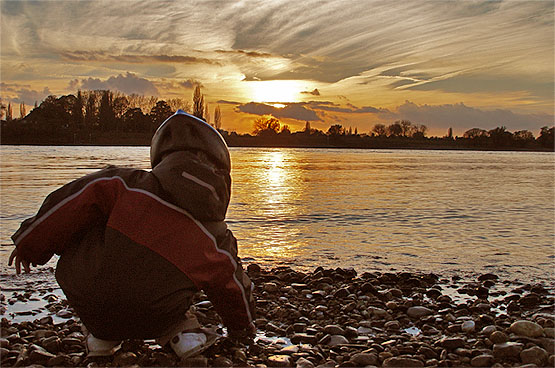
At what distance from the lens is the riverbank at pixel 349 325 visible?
3.57m

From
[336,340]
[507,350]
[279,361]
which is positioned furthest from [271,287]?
[507,350]

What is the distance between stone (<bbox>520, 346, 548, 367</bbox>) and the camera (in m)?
3.56

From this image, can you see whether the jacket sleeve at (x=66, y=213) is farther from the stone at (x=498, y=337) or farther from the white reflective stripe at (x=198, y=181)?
the stone at (x=498, y=337)

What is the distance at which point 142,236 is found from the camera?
313 centimetres

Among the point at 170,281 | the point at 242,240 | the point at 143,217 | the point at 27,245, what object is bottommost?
the point at 242,240

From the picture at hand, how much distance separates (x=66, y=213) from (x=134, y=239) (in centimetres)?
44

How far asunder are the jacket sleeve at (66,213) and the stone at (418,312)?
295 cm

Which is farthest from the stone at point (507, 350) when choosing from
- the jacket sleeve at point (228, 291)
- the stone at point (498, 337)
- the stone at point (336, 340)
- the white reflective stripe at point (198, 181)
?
the white reflective stripe at point (198, 181)

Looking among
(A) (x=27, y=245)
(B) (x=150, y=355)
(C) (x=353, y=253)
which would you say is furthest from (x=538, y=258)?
(A) (x=27, y=245)

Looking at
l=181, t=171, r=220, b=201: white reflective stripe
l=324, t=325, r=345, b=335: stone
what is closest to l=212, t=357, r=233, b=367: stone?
l=324, t=325, r=345, b=335: stone

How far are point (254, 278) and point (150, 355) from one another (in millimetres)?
2347

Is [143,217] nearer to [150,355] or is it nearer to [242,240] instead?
[150,355]

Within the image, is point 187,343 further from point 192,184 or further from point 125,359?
point 192,184

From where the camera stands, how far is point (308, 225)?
9.86m
